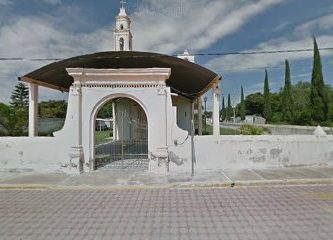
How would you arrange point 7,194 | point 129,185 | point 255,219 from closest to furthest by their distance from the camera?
point 255,219 < point 7,194 < point 129,185

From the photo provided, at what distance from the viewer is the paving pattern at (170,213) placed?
4.96m

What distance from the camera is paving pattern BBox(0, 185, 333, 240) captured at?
496 centimetres

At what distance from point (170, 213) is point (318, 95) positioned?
27661 millimetres

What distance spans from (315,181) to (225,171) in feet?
9.41

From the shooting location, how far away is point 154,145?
33.9 ft

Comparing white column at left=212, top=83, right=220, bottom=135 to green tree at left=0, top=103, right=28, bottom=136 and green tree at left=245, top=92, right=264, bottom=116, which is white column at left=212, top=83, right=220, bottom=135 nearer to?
green tree at left=0, top=103, right=28, bottom=136

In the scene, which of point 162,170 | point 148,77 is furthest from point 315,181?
point 148,77

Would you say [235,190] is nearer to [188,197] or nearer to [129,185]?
[188,197]

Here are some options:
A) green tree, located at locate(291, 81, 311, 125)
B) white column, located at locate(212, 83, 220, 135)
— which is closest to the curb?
white column, located at locate(212, 83, 220, 135)

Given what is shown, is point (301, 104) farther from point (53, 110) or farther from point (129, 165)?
point (53, 110)

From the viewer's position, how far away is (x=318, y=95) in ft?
93.9

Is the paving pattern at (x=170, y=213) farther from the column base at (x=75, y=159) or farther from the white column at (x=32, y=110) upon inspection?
the white column at (x=32, y=110)

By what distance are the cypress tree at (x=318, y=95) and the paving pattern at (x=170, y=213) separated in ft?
75.2

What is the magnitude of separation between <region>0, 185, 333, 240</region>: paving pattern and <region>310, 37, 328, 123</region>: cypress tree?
902 inches
